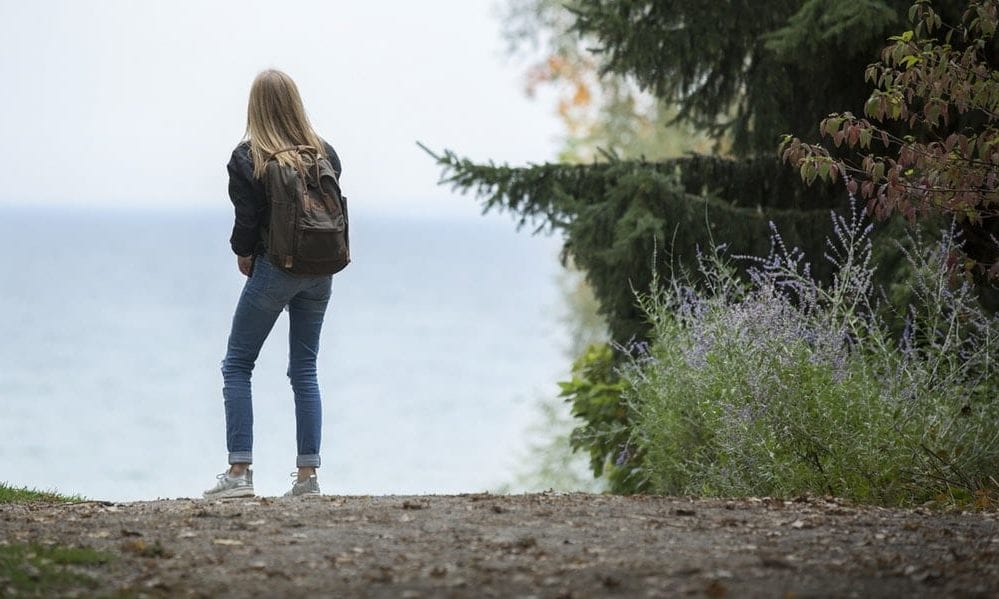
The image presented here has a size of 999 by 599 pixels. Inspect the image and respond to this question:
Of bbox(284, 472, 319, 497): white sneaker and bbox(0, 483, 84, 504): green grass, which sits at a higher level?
bbox(284, 472, 319, 497): white sneaker

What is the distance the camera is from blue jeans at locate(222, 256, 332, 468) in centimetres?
527

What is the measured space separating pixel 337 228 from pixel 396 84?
39.4 m

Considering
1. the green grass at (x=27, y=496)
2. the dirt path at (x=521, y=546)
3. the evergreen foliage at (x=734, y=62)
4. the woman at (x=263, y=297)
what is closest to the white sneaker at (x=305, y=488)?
the woman at (x=263, y=297)

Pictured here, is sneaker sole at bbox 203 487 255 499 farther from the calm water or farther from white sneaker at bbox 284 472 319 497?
the calm water

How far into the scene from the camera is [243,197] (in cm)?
516

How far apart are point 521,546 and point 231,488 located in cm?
181

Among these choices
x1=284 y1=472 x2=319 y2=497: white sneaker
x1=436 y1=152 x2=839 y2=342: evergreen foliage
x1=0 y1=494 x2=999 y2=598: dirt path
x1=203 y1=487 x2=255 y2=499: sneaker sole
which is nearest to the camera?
x1=0 y1=494 x2=999 y2=598: dirt path

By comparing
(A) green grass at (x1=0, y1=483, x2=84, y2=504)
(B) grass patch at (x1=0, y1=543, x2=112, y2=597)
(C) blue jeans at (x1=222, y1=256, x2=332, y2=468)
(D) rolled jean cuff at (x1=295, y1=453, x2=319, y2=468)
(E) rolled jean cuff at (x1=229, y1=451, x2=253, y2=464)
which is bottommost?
(A) green grass at (x1=0, y1=483, x2=84, y2=504)

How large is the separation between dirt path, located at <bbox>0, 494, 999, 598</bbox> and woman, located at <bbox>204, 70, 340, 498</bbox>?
0.37m

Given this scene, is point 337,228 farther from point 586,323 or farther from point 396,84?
point 396,84

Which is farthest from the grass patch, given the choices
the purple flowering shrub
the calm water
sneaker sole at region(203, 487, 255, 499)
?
the calm water

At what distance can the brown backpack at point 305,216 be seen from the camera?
5.11 m

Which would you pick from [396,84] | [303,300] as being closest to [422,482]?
[396,84]

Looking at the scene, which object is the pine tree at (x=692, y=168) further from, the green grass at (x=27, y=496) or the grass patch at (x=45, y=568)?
the grass patch at (x=45, y=568)
